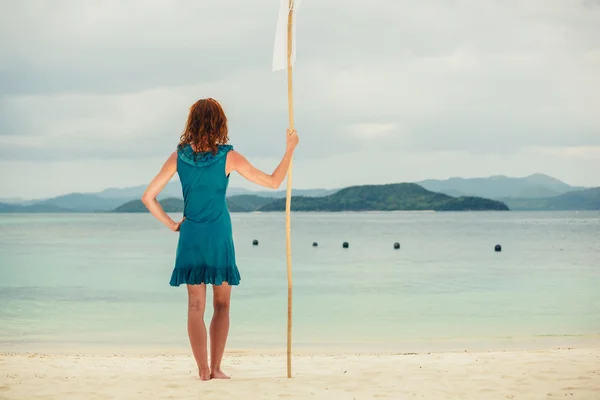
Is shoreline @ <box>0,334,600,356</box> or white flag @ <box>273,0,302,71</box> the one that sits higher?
white flag @ <box>273,0,302,71</box>

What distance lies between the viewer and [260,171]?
4.68 metres

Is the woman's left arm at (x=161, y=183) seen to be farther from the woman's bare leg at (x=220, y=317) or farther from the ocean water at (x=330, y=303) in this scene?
the ocean water at (x=330, y=303)

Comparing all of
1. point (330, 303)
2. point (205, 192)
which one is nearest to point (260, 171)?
point (205, 192)

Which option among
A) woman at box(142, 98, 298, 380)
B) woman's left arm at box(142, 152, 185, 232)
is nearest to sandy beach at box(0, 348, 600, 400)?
woman at box(142, 98, 298, 380)

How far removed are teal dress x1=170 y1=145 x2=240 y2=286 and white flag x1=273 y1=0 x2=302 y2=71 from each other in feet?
2.81

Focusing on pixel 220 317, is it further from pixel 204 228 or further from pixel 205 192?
pixel 205 192

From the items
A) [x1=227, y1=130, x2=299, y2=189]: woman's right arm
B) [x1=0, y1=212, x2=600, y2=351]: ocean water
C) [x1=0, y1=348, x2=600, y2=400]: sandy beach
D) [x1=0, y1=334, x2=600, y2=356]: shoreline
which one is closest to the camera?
[x1=227, y1=130, x2=299, y2=189]: woman's right arm

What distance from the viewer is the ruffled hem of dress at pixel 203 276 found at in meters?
4.64

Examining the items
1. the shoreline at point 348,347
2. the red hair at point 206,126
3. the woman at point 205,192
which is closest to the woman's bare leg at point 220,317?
the woman at point 205,192

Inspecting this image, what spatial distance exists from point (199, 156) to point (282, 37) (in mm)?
1120

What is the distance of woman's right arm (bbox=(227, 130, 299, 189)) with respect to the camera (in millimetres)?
4637

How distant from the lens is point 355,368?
5992 mm

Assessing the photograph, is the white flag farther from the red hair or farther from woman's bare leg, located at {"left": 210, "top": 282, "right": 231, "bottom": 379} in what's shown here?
woman's bare leg, located at {"left": 210, "top": 282, "right": 231, "bottom": 379}

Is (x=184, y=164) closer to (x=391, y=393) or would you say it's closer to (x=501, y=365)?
(x=391, y=393)
